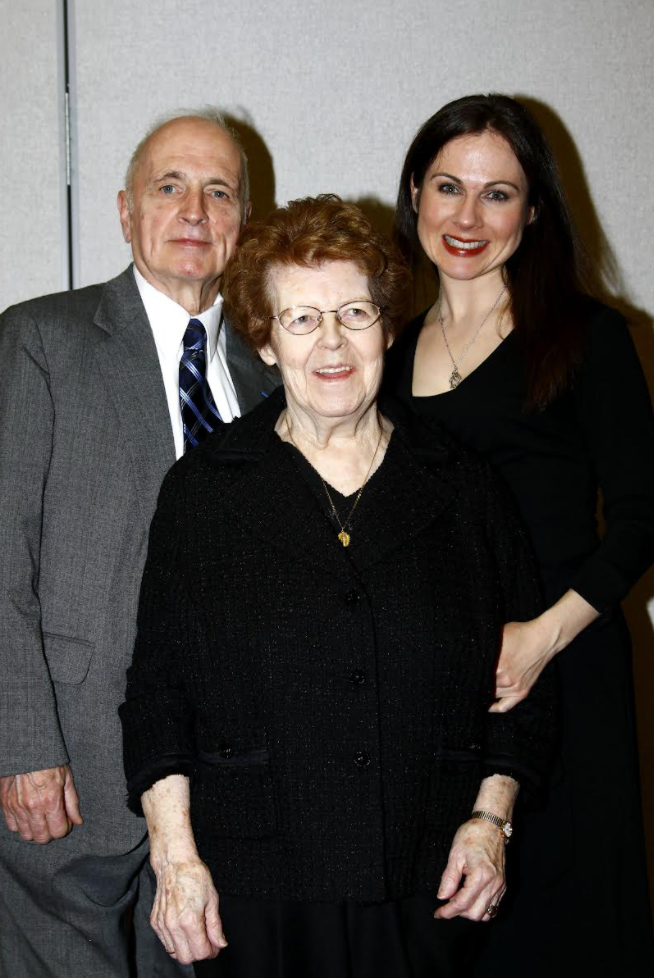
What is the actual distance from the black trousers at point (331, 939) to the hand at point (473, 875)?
5cm

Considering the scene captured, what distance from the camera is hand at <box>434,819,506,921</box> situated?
1651 mm

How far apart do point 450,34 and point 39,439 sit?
1776 millimetres

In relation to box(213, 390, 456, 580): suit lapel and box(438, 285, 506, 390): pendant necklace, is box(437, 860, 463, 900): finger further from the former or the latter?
box(438, 285, 506, 390): pendant necklace

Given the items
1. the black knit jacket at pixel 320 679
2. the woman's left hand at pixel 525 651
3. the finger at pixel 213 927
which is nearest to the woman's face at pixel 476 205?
the black knit jacket at pixel 320 679

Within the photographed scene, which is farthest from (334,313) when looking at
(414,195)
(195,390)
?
(414,195)

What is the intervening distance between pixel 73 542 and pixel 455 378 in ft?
2.77

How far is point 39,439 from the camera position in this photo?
1.93m

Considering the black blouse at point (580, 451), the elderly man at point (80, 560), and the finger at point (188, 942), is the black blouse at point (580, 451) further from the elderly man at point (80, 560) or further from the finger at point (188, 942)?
the finger at point (188, 942)

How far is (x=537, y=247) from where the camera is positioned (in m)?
2.19

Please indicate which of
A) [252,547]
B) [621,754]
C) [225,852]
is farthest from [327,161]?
[225,852]

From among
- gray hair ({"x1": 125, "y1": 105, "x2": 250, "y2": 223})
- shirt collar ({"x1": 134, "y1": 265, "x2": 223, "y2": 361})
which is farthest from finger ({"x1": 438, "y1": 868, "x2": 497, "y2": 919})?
gray hair ({"x1": 125, "y1": 105, "x2": 250, "y2": 223})

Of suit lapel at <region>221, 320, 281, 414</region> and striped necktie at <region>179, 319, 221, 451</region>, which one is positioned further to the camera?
suit lapel at <region>221, 320, 281, 414</region>

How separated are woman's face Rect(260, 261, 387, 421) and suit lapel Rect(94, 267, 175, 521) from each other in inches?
14.1

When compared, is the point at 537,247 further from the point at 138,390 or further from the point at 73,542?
the point at 73,542
